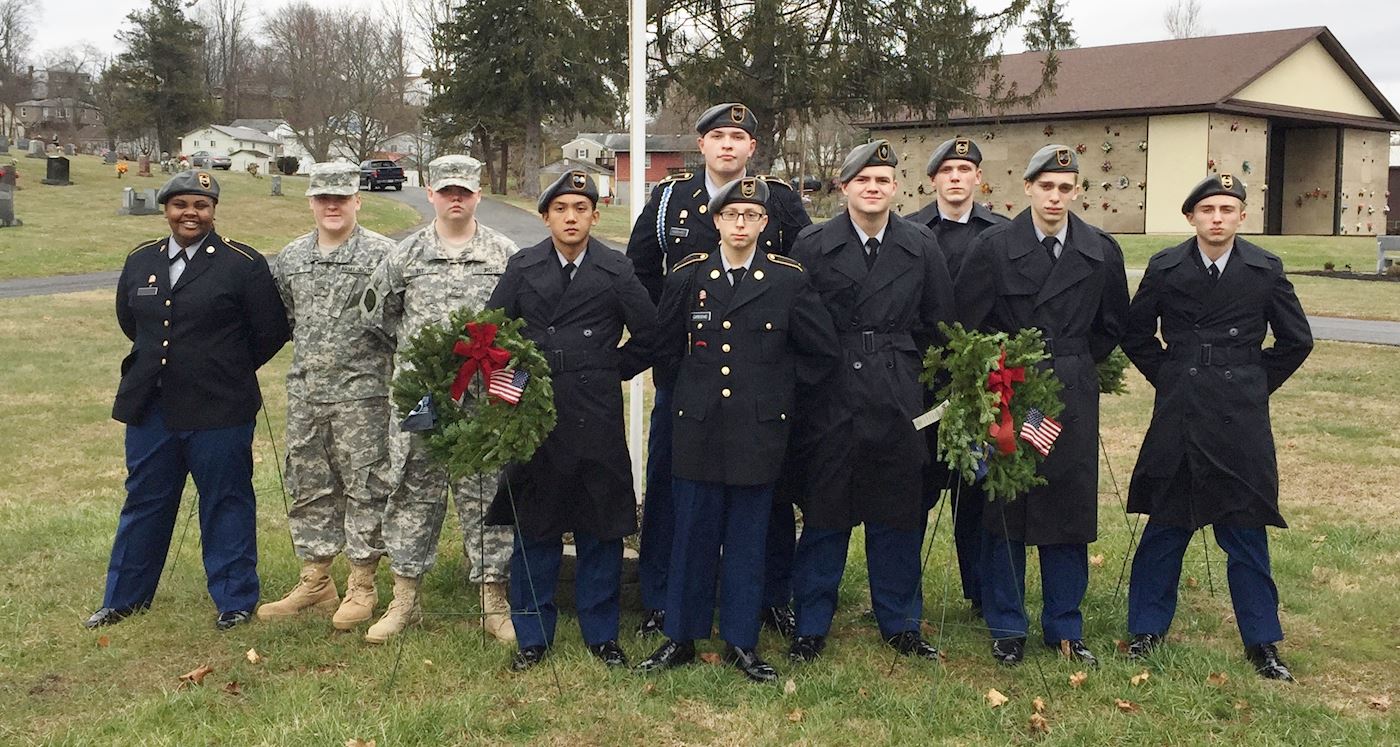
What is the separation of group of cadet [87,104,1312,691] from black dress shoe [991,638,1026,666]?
0.02 metres

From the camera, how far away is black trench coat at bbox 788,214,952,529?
524cm

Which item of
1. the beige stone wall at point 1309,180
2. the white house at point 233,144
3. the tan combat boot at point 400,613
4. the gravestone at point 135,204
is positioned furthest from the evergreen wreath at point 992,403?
the white house at point 233,144

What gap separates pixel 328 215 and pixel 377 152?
2639 inches

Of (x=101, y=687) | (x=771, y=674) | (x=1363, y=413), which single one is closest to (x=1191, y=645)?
(x=771, y=674)

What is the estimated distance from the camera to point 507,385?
193 inches

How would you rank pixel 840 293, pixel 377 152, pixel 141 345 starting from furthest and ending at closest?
pixel 377 152
pixel 141 345
pixel 840 293

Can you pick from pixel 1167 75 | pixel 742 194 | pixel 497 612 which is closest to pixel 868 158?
pixel 742 194

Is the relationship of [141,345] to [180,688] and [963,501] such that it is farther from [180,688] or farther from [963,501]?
[963,501]

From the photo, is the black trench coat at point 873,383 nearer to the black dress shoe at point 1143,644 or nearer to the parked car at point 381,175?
the black dress shoe at point 1143,644

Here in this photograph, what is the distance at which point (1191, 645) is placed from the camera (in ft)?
18.2

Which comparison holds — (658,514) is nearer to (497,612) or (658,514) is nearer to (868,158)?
(497,612)

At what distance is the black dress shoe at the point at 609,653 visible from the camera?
5311 millimetres

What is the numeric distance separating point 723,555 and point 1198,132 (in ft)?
114

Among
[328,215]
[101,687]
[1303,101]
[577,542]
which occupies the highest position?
[1303,101]
